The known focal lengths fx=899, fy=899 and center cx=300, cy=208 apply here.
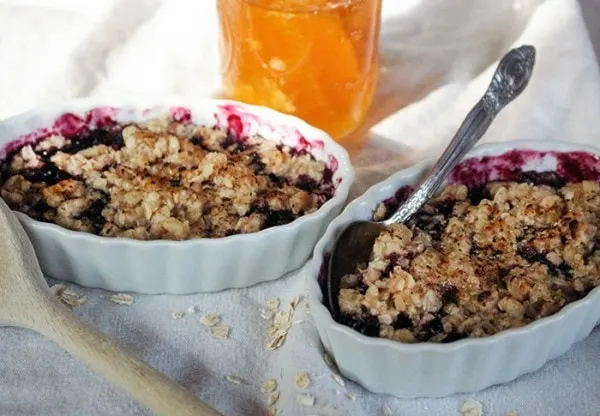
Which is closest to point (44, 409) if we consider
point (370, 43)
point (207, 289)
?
point (207, 289)

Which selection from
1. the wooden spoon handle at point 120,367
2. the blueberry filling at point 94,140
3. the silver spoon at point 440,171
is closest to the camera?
the wooden spoon handle at point 120,367

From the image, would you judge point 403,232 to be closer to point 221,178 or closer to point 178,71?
point 221,178

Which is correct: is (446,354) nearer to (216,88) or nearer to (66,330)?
(66,330)

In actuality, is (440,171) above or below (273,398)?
above

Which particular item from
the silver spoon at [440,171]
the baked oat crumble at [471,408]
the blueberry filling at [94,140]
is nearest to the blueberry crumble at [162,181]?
the blueberry filling at [94,140]

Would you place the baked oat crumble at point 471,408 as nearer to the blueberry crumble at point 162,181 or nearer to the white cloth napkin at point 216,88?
the white cloth napkin at point 216,88

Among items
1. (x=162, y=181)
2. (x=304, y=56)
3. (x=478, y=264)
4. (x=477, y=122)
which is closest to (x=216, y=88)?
(x=304, y=56)
